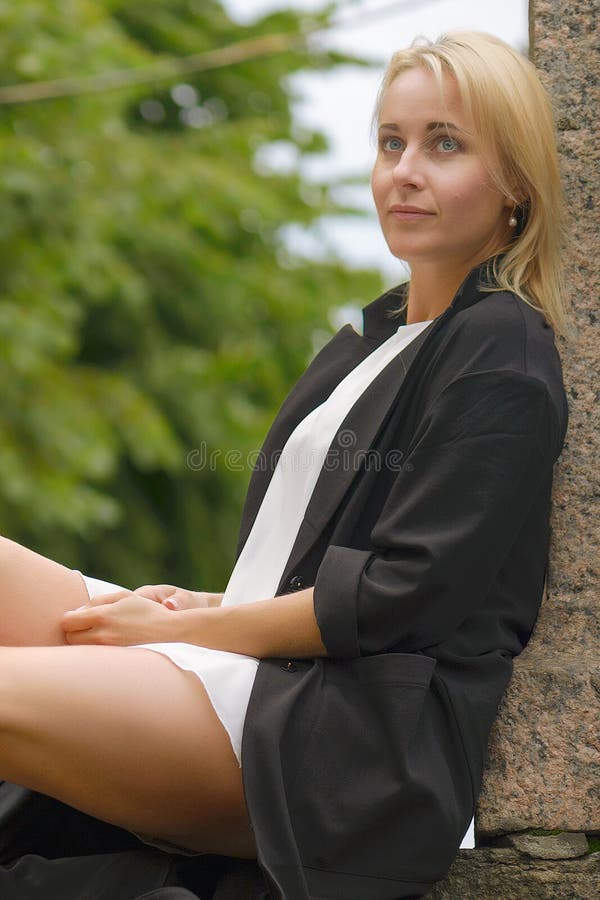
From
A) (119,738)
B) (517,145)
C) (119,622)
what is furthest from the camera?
(517,145)

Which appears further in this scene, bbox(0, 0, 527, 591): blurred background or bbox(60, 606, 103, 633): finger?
bbox(0, 0, 527, 591): blurred background

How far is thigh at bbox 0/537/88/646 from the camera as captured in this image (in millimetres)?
2266

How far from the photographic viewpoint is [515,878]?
7.60 ft

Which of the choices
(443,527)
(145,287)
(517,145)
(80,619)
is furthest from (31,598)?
(145,287)

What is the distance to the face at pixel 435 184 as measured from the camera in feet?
7.77

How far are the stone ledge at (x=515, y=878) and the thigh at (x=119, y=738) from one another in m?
0.45

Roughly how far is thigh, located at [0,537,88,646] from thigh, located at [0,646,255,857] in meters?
0.19

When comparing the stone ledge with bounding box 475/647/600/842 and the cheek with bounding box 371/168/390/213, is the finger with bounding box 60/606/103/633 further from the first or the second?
the cheek with bounding box 371/168/390/213

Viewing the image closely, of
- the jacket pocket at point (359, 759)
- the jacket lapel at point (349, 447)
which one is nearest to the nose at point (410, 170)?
the jacket lapel at point (349, 447)

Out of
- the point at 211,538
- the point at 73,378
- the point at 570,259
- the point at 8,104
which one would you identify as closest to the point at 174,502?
the point at 211,538

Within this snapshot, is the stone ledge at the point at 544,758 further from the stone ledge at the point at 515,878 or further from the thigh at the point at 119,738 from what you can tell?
the thigh at the point at 119,738

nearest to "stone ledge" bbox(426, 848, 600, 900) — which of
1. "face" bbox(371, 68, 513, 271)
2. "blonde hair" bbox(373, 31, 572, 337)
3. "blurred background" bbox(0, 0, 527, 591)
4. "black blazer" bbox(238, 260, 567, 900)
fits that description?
"black blazer" bbox(238, 260, 567, 900)

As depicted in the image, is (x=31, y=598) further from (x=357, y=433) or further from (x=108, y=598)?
(x=357, y=433)

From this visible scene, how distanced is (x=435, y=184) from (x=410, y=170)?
52mm
